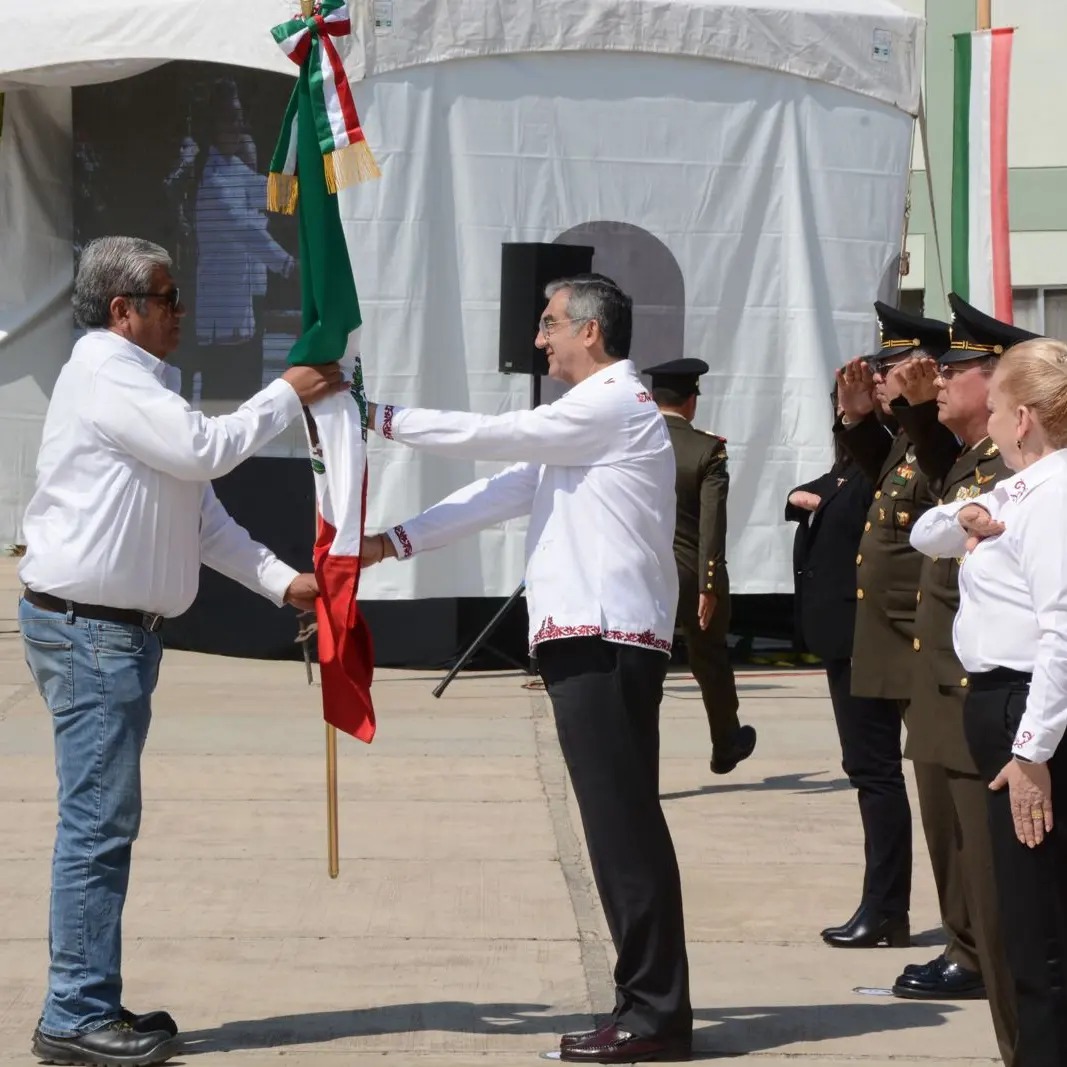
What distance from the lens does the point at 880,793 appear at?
5820 millimetres

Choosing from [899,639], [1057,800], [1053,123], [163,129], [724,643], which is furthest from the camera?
[1053,123]

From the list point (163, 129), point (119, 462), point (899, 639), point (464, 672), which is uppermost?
point (163, 129)

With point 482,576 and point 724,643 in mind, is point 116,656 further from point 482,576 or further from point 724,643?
point 482,576

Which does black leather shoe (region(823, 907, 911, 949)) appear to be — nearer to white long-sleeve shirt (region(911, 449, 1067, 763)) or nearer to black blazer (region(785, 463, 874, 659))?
black blazer (region(785, 463, 874, 659))

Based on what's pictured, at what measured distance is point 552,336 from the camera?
4.74 metres

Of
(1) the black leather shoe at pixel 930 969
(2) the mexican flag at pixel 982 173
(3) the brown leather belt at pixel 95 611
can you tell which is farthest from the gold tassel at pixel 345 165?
(2) the mexican flag at pixel 982 173

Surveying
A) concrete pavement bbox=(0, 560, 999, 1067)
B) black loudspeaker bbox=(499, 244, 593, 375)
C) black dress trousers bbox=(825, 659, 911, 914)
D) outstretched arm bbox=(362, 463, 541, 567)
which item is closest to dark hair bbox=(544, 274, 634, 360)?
outstretched arm bbox=(362, 463, 541, 567)

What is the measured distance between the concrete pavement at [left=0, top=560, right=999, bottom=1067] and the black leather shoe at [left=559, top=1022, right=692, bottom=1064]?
14cm

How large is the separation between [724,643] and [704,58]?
175 inches

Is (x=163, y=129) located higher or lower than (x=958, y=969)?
higher

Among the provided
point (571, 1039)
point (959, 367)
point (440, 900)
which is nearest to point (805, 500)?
point (440, 900)

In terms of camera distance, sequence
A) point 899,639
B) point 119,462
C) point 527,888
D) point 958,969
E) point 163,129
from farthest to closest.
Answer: point 163,129, point 527,888, point 899,639, point 958,969, point 119,462

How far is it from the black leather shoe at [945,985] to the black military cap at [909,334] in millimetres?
1697

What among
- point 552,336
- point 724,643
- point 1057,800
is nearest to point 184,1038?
point 552,336
